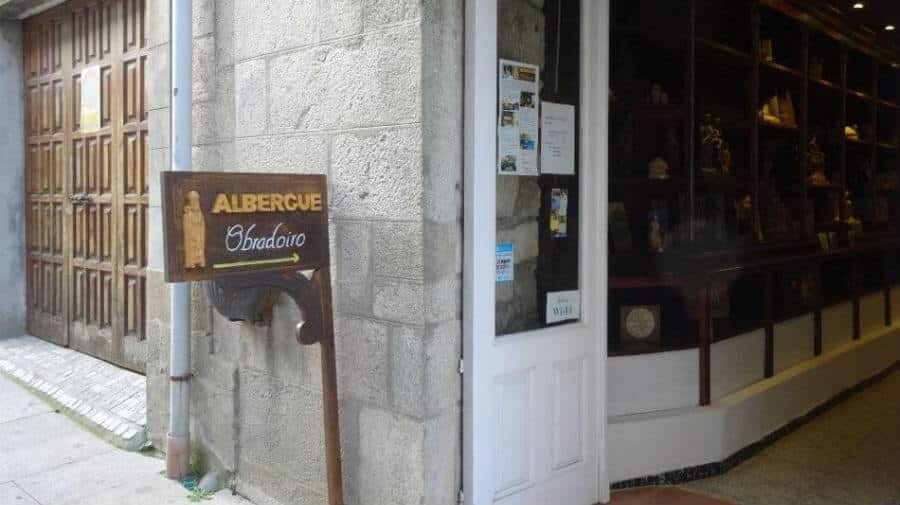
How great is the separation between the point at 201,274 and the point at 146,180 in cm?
267

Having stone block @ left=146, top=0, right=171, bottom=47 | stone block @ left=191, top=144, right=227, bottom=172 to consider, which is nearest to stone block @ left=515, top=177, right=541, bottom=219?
stone block @ left=191, top=144, right=227, bottom=172

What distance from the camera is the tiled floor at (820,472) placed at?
3.77m

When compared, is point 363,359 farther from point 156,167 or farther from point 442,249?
point 156,167

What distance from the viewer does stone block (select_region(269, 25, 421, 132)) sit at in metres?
2.96

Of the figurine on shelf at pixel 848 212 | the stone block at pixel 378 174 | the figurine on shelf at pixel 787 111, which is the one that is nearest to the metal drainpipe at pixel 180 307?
the stone block at pixel 378 174

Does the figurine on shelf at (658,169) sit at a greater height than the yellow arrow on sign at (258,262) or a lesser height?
greater

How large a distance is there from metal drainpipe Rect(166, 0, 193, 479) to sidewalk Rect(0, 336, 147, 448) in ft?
1.68

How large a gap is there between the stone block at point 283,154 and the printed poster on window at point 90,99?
237 cm

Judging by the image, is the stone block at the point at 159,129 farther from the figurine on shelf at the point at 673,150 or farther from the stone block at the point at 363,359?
the figurine on shelf at the point at 673,150

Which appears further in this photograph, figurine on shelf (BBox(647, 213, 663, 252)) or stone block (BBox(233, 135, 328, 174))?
figurine on shelf (BBox(647, 213, 663, 252))

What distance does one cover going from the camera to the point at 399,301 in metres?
3.02

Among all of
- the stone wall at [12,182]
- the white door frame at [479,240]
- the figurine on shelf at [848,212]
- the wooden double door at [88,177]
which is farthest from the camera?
the figurine on shelf at [848,212]

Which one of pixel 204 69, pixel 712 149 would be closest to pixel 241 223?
pixel 204 69

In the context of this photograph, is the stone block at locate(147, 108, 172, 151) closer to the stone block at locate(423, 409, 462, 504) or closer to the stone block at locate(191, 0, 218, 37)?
the stone block at locate(191, 0, 218, 37)
